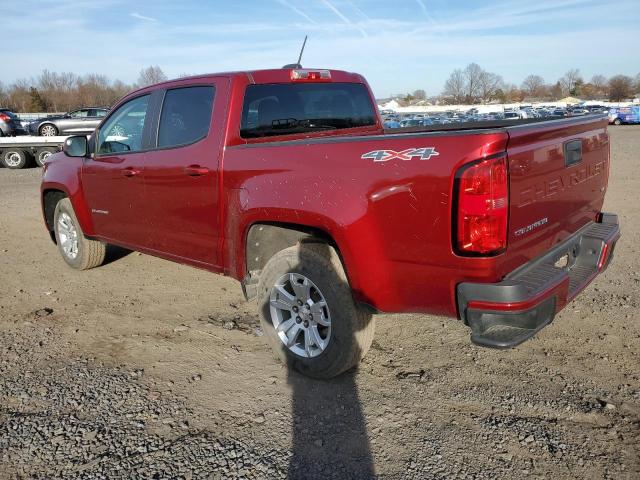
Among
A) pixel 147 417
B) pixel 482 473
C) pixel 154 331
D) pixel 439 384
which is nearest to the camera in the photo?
pixel 482 473

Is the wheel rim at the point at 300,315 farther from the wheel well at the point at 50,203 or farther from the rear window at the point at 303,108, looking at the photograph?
the wheel well at the point at 50,203

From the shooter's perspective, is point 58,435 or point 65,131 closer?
point 58,435

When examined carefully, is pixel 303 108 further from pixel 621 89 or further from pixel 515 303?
pixel 621 89

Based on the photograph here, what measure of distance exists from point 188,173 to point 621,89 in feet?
341

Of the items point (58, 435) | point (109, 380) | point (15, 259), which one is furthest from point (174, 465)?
point (15, 259)

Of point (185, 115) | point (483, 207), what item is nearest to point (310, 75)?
point (185, 115)

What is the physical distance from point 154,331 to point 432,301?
2.56 m

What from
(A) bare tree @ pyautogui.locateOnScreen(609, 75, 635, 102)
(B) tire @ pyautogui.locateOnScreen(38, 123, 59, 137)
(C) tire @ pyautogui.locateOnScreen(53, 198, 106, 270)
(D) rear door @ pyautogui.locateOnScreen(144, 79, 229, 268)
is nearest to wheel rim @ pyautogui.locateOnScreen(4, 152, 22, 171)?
(B) tire @ pyautogui.locateOnScreen(38, 123, 59, 137)

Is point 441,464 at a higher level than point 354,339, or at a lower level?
lower

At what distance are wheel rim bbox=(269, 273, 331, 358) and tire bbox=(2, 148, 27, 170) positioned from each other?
56.8 feet

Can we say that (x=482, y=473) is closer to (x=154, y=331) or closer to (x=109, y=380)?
(x=109, y=380)

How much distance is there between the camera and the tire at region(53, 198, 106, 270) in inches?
233

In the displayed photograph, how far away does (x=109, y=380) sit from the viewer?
143 inches

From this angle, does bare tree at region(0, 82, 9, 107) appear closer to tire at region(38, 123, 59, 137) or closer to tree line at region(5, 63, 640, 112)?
tree line at region(5, 63, 640, 112)
